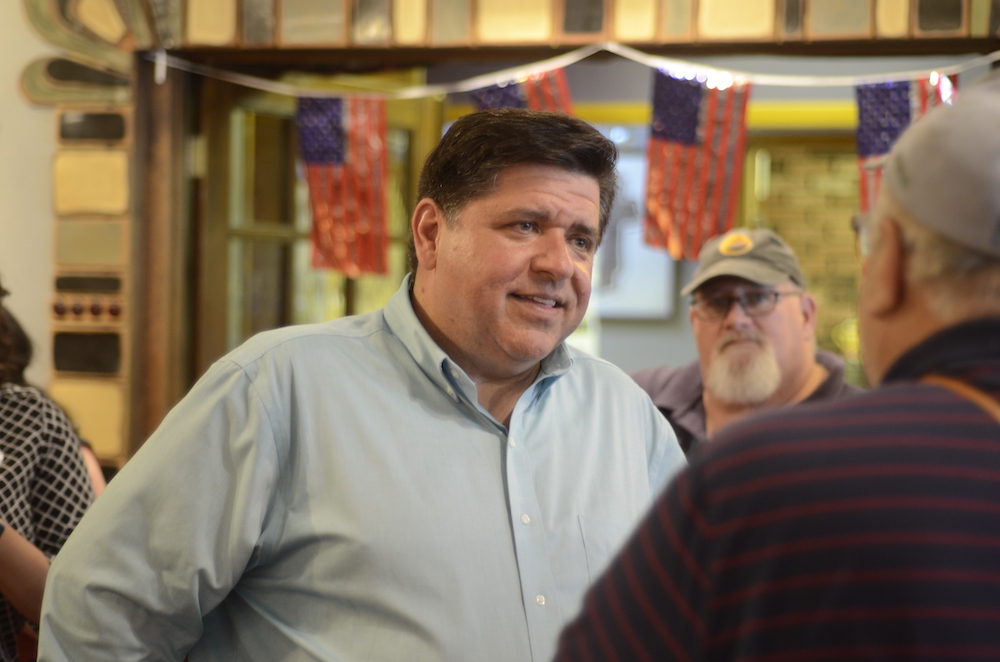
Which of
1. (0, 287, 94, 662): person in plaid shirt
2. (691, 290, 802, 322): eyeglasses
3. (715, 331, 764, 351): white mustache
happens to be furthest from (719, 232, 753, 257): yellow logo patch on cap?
(0, 287, 94, 662): person in plaid shirt

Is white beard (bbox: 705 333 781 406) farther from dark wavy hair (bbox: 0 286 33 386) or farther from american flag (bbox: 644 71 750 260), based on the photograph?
dark wavy hair (bbox: 0 286 33 386)

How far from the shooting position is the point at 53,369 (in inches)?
122

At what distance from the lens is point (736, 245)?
2.56m

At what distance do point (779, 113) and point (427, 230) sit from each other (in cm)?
421

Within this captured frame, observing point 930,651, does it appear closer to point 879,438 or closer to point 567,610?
point 879,438

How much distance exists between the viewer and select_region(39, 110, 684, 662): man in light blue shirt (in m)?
1.14

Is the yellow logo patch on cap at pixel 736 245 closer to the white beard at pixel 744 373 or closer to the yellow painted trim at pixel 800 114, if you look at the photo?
the white beard at pixel 744 373

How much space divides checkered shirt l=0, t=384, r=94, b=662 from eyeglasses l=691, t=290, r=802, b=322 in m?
1.62

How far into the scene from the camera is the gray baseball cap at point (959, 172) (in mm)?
609

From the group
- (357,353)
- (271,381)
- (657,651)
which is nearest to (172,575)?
(271,381)

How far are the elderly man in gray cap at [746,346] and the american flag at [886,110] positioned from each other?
64 centimetres

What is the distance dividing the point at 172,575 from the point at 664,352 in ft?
15.4

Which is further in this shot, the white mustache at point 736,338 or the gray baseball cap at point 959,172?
the white mustache at point 736,338

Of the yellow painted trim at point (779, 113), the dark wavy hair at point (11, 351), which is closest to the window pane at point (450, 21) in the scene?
the dark wavy hair at point (11, 351)
